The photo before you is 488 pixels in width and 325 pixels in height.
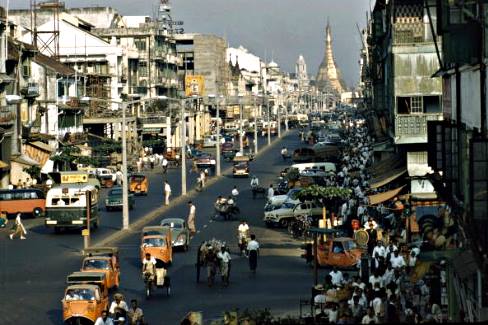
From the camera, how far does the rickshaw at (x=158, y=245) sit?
41.5 meters

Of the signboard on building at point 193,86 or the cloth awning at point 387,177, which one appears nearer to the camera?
the cloth awning at point 387,177

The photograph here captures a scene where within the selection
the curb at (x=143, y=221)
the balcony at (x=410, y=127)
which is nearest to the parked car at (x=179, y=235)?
the curb at (x=143, y=221)

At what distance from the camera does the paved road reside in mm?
33263

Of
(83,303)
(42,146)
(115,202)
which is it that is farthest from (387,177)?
(42,146)

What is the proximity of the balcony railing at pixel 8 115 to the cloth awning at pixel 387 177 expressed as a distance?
3513 cm

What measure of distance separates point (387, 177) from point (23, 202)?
69.5ft

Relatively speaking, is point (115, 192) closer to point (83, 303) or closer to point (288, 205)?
point (288, 205)

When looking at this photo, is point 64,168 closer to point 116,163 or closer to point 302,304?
point 116,163

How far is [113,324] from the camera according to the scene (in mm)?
27812

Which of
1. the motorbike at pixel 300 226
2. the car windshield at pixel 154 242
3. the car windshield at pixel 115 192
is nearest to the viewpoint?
the car windshield at pixel 154 242

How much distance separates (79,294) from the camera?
101 ft

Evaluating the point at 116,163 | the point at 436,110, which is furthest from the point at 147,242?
the point at 116,163

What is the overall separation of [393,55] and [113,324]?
23.7 m

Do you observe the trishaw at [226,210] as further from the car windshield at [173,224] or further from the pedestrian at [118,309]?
the pedestrian at [118,309]
